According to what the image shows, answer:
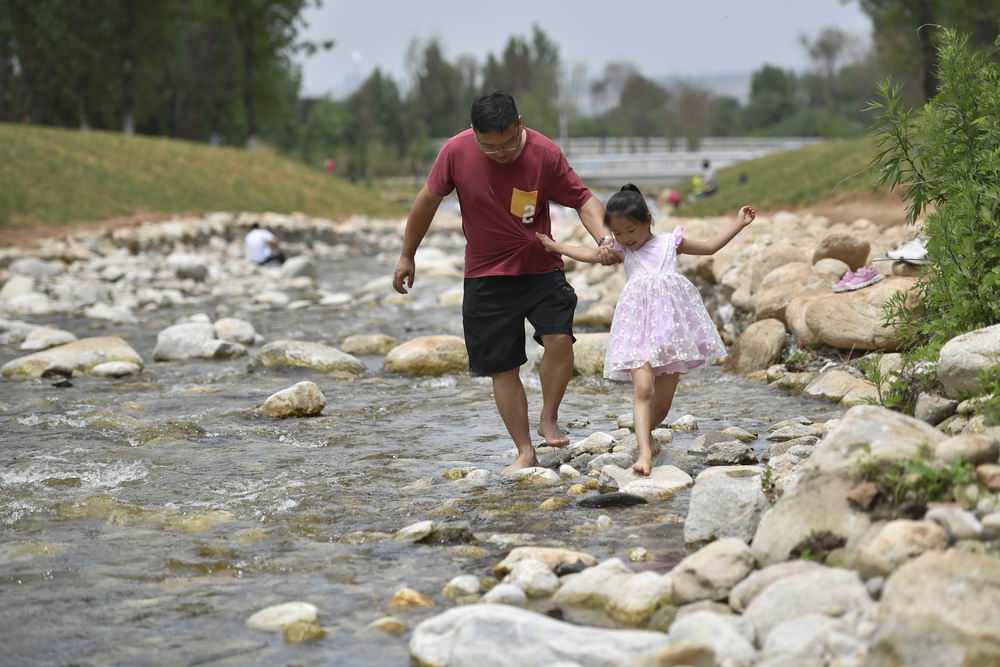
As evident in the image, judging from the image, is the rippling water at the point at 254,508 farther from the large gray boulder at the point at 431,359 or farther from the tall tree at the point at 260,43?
the tall tree at the point at 260,43

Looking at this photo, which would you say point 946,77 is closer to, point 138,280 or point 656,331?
point 656,331

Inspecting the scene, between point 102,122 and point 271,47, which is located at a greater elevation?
point 271,47

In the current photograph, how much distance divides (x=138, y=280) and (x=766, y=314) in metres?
12.7

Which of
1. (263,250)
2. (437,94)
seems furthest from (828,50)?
(263,250)

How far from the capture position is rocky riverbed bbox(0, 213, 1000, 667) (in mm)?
3305

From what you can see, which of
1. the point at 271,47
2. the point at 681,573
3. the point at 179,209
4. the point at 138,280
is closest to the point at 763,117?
the point at 271,47

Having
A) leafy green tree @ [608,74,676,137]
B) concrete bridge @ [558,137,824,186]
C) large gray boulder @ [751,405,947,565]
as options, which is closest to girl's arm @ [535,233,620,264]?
large gray boulder @ [751,405,947,565]

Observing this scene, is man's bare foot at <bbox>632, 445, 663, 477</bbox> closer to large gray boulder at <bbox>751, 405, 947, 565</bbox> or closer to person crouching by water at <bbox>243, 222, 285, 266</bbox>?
large gray boulder at <bbox>751, 405, 947, 565</bbox>

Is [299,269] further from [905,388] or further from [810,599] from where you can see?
[810,599]

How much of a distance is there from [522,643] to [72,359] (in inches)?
302

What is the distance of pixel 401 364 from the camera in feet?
31.6

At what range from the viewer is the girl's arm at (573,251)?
216 inches

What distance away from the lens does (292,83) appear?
7062 cm

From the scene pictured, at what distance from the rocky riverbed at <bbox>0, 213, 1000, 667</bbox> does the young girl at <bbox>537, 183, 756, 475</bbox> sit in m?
0.43
